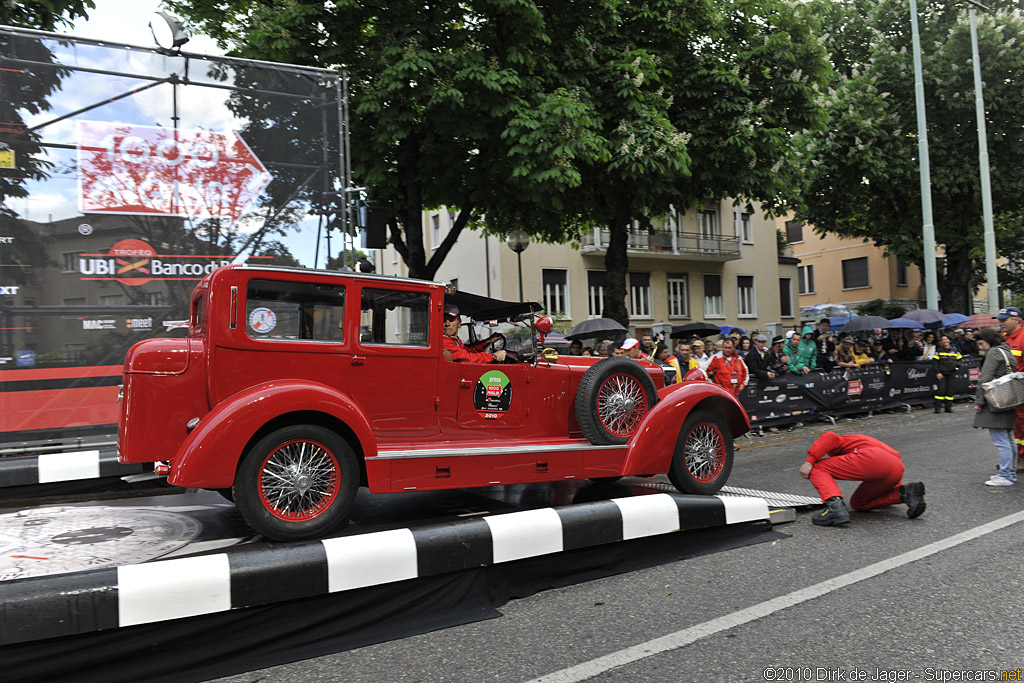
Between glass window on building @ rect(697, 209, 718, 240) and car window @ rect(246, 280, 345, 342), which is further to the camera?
glass window on building @ rect(697, 209, 718, 240)

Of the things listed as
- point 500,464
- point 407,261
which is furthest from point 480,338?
point 407,261

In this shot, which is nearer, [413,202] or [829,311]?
[413,202]

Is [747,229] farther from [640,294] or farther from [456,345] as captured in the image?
[456,345]

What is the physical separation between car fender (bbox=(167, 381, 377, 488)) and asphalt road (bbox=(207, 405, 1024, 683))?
1218 mm

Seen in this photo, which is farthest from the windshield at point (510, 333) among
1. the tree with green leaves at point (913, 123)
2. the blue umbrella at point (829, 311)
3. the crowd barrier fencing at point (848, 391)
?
the blue umbrella at point (829, 311)

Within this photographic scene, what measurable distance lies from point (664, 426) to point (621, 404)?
0.42 m

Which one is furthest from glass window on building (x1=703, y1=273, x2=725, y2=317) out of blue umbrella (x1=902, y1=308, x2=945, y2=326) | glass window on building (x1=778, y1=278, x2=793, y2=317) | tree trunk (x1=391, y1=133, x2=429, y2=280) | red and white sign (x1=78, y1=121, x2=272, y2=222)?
red and white sign (x1=78, y1=121, x2=272, y2=222)

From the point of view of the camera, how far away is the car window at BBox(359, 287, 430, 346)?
17.4 ft

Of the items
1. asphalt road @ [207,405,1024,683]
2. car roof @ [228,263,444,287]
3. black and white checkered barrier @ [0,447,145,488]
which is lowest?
asphalt road @ [207,405,1024,683]

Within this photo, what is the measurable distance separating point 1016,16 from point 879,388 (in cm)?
1752

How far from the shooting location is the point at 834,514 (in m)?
6.18

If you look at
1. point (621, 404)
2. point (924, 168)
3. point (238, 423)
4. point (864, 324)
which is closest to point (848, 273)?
point (924, 168)

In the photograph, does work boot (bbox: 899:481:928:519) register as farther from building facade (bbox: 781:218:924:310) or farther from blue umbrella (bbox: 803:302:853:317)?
building facade (bbox: 781:218:924:310)

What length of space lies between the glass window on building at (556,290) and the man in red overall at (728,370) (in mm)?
18580
